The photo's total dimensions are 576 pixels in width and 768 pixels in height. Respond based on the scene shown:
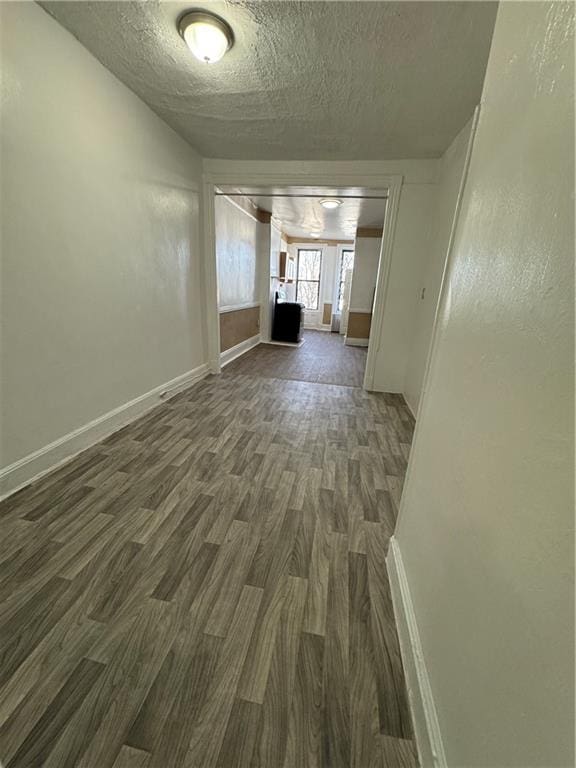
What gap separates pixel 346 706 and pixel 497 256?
53.5 inches

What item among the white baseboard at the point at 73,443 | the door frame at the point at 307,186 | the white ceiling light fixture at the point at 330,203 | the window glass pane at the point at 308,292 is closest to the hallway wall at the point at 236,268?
the door frame at the point at 307,186

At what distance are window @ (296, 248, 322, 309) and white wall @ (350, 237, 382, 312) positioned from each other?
229 cm

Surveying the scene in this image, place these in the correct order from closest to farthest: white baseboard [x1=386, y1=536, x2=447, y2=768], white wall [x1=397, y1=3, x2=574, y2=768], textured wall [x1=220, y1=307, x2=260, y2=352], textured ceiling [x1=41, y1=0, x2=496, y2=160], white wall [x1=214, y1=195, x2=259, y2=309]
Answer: white wall [x1=397, y1=3, x2=574, y2=768] → white baseboard [x1=386, y1=536, x2=447, y2=768] → textured ceiling [x1=41, y1=0, x2=496, y2=160] → white wall [x1=214, y1=195, x2=259, y2=309] → textured wall [x1=220, y1=307, x2=260, y2=352]

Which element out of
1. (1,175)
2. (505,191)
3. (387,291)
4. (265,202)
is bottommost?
(387,291)

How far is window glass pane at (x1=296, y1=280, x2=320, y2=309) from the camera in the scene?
8.93 meters

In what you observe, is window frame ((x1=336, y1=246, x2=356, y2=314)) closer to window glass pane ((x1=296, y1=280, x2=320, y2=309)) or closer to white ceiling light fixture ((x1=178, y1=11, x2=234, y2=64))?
window glass pane ((x1=296, y1=280, x2=320, y2=309))

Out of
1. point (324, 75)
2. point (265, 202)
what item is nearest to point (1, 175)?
point (324, 75)

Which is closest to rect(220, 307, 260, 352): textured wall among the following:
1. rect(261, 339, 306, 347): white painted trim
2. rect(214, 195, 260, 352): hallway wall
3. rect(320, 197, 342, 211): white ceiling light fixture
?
rect(214, 195, 260, 352): hallway wall

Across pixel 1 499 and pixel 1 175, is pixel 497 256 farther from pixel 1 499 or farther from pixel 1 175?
pixel 1 499

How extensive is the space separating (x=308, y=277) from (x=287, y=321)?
3.13 m

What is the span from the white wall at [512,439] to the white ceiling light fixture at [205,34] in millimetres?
1444

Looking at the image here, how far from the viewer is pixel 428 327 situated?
2.92 metres

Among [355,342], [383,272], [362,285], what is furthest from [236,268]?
[355,342]

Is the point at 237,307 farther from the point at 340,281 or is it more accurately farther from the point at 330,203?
the point at 340,281
